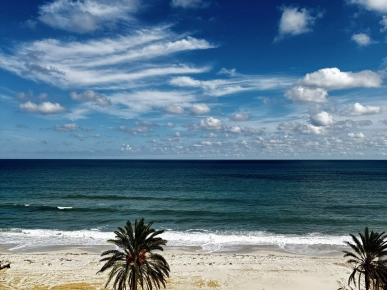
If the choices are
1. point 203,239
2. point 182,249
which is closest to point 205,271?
point 182,249

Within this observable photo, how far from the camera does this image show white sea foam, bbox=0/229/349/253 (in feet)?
148

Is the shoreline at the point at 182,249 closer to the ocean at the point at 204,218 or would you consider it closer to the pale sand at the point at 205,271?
the ocean at the point at 204,218

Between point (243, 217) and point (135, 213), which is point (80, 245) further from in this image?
point (243, 217)

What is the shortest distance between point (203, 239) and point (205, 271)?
13575 millimetres

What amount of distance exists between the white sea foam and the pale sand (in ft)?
13.7

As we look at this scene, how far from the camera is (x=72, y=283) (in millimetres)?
31234

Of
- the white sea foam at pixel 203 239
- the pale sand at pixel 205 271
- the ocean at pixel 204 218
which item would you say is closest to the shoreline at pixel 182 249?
the ocean at pixel 204 218

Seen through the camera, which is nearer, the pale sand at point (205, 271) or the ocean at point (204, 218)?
the pale sand at point (205, 271)

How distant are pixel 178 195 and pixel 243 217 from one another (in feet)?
99.7

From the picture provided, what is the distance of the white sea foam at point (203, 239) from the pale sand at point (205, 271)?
4173mm

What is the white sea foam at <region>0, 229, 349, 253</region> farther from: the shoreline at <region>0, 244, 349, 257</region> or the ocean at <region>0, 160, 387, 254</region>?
the shoreline at <region>0, 244, 349, 257</region>

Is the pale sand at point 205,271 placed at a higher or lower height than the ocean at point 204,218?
lower

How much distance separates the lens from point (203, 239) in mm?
48469

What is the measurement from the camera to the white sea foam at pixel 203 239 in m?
45.0
